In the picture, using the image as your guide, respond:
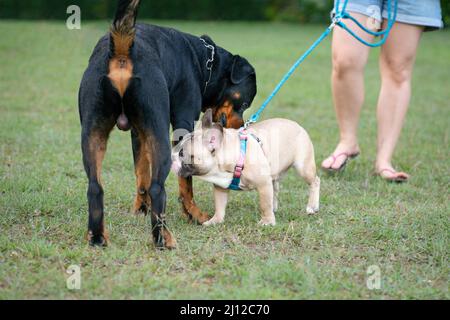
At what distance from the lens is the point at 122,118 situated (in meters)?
4.07

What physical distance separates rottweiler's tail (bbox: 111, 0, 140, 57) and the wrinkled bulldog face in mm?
892

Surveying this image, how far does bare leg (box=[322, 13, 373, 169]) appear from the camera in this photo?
20.9 feet

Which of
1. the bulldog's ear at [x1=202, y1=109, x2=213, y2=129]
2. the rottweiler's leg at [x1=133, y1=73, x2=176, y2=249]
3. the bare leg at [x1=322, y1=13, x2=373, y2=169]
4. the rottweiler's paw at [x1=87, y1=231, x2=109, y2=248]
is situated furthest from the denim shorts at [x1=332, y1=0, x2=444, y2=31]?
the rottweiler's paw at [x1=87, y1=231, x2=109, y2=248]

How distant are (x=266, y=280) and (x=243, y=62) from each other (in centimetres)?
230

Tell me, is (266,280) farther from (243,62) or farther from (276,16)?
(276,16)

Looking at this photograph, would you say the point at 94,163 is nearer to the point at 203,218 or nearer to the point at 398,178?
the point at 203,218

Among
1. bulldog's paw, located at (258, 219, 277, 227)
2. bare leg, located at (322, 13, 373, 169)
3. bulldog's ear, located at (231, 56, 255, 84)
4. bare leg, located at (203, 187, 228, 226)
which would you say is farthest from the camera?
bare leg, located at (322, 13, 373, 169)

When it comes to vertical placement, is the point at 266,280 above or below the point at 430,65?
above

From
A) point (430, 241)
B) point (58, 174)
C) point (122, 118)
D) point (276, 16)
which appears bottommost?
point (276, 16)

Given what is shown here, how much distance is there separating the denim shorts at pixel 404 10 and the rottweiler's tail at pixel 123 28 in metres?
2.99

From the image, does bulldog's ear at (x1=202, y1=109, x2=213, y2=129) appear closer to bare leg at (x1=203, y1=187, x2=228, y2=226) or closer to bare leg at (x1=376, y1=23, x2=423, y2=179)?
bare leg at (x1=203, y1=187, x2=228, y2=226)

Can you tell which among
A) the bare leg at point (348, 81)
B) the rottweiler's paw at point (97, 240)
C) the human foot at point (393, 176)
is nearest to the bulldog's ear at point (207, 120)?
the rottweiler's paw at point (97, 240)
